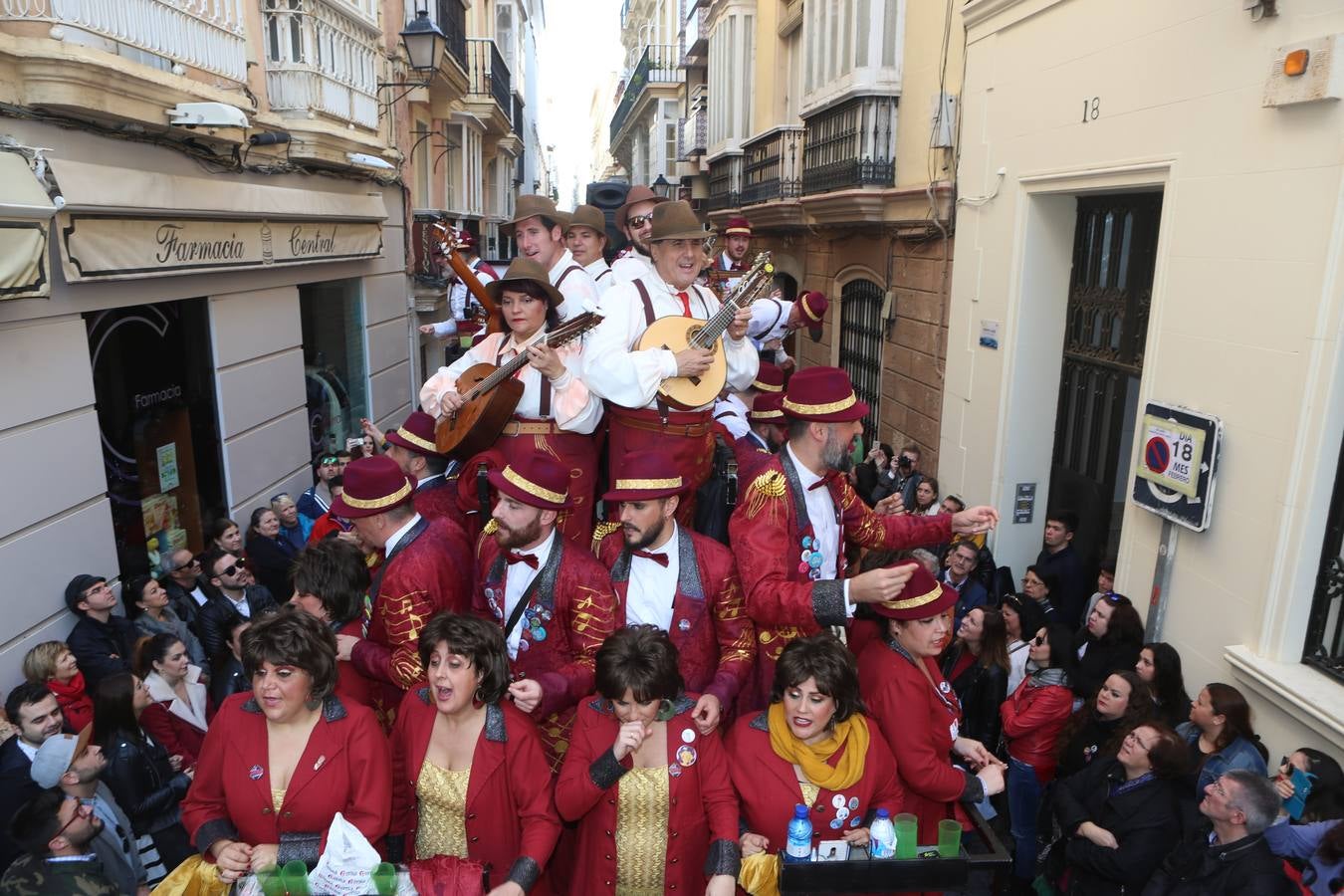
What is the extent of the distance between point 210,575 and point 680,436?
3.79m

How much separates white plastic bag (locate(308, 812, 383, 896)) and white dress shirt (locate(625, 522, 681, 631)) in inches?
49.7

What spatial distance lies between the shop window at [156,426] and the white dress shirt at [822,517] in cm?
478

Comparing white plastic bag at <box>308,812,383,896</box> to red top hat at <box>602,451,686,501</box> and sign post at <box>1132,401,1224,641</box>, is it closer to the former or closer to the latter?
red top hat at <box>602,451,686,501</box>

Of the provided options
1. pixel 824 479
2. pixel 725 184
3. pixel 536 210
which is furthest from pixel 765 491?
pixel 725 184

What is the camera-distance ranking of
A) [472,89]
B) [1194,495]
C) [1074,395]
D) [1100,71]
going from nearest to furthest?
[1194,495]
[1100,71]
[1074,395]
[472,89]

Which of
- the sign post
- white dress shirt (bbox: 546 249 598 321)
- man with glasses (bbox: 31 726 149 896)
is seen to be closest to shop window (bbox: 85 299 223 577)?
man with glasses (bbox: 31 726 149 896)

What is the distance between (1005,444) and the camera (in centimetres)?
742

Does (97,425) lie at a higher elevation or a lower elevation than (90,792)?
higher

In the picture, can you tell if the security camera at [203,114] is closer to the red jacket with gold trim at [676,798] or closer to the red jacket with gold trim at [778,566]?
the red jacket with gold trim at [778,566]

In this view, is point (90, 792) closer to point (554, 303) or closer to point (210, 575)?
point (210, 575)

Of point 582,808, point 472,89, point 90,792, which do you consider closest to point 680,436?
point 582,808

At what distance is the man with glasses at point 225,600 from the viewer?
19.1 ft

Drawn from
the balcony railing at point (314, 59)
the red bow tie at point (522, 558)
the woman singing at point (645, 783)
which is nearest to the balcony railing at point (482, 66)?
the balcony railing at point (314, 59)

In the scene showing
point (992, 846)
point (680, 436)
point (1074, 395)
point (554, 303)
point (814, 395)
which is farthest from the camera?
point (1074, 395)
